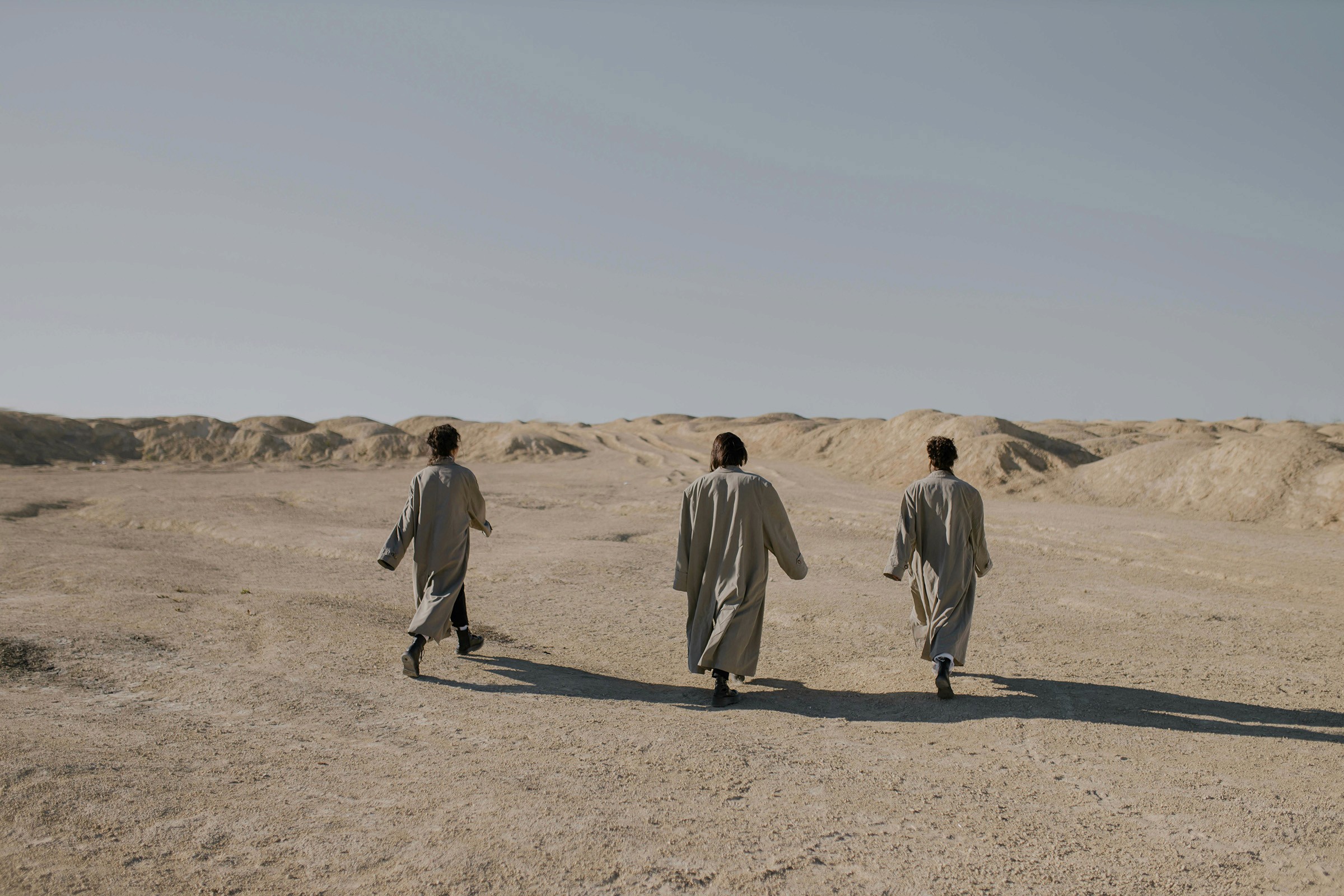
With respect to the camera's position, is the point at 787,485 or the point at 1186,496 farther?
the point at 787,485

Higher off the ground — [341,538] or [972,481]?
[972,481]

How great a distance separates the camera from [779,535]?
17.9ft

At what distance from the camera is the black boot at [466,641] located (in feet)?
20.9

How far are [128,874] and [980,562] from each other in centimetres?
489

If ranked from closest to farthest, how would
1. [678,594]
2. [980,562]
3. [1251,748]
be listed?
[1251,748], [980,562], [678,594]

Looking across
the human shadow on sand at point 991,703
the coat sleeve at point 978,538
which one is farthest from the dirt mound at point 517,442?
the coat sleeve at point 978,538

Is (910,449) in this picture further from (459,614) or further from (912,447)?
(459,614)

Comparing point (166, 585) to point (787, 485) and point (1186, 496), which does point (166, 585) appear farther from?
point (1186, 496)

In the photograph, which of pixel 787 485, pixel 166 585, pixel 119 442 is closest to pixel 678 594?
pixel 166 585

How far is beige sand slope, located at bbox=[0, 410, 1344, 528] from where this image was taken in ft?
57.2

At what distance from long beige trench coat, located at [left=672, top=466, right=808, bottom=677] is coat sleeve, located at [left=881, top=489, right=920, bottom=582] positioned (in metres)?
0.65

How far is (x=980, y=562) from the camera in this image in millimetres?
5781

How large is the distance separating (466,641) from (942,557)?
3458 millimetres

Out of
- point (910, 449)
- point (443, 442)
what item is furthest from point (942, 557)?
point (910, 449)
